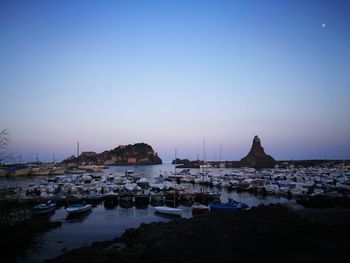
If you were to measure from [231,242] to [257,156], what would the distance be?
166199 millimetres

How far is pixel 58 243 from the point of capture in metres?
21.9

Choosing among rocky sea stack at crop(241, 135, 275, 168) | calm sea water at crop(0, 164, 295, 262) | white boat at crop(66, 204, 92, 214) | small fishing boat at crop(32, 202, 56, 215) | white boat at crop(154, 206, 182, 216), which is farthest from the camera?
rocky sea stack at crop(241, 135, 275, 168)

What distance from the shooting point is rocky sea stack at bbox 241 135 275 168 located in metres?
176

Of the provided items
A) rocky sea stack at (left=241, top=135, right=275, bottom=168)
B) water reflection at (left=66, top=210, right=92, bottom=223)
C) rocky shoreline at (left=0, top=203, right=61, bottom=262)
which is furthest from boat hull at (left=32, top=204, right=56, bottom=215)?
rocky sea stack at (left=241, top=135, right=275, bottom=168)

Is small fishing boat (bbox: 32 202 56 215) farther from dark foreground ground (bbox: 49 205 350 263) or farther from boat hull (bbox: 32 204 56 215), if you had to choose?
dark foreground ground (bbox: 49 205 350 263)

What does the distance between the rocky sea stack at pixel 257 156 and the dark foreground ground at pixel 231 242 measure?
6092 inches

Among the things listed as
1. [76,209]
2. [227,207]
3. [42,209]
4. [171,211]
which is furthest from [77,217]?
[227,207]

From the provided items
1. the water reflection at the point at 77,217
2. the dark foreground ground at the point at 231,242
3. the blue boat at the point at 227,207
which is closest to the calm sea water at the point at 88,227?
the water reflection at the point at 77,217

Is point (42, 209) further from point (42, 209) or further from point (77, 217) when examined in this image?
point (77, 217)

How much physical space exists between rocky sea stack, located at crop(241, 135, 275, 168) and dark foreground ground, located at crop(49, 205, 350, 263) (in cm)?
15474

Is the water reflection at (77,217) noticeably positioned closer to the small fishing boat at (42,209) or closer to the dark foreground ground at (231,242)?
the small fishing boat at (42,209)

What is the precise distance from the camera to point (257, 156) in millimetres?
178500

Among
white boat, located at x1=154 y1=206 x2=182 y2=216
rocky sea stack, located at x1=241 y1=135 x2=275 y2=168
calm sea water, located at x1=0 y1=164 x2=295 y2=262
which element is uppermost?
rocky sea stack, located at x1=241 y1=135 x2=275 y2=168

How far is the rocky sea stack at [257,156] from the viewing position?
579ft
